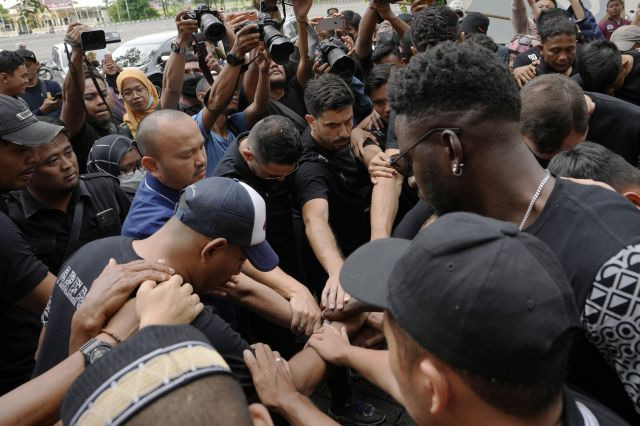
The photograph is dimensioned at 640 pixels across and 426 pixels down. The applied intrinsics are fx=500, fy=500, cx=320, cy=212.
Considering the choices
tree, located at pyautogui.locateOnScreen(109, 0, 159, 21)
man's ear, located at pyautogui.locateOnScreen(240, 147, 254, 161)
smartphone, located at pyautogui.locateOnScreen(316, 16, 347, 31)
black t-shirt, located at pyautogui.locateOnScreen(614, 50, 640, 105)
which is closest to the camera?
man's ear, located at pyautogui.locateOnScreen(240, 147, 254, 161)

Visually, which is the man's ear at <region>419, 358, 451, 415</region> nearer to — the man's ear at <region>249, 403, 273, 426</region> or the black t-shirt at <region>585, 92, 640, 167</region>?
the man's ear at <region>249, 403, 273, 426</region>

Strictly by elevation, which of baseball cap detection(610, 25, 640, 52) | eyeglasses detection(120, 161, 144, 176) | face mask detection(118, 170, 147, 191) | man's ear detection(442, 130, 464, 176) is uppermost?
man's ear detection(442, 130, 464, 176)

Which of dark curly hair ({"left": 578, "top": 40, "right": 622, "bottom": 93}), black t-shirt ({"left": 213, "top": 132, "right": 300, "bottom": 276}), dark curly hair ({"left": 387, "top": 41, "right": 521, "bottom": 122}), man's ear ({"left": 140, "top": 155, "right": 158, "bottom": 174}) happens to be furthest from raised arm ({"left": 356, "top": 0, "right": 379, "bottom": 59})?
dark curly hair ({"left": 387, "top": 41, "right": 521, "bottom": 122})

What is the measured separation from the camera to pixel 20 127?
2588mm

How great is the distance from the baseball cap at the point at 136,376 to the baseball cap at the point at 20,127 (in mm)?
1949

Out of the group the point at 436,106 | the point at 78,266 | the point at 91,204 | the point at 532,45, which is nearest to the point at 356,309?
the point at 436,106

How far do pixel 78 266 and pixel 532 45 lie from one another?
523 cm

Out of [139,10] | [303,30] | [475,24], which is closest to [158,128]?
[303,30]

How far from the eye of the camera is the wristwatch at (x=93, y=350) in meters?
1.59

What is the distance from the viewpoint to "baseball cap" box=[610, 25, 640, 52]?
17.9 ft

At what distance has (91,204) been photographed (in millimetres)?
2982

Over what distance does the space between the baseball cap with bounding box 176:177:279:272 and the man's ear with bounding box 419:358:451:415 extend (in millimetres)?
1022

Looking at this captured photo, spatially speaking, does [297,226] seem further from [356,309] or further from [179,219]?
[179,219]

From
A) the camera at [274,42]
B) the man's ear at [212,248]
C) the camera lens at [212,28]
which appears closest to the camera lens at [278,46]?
the camera at [274,42]
